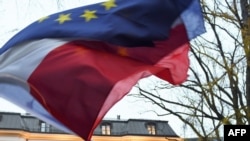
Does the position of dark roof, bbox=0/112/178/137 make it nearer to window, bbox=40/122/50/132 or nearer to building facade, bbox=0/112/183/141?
building facade, bbox=0/112/183/141

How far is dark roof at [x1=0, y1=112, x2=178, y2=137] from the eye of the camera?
3334 cm

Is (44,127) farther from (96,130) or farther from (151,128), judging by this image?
(151,128)

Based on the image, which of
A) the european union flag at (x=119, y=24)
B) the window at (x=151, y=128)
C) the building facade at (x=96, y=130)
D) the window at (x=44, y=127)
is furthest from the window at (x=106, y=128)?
the european union flag at (x=119, y=24)

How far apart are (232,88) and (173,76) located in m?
2.85

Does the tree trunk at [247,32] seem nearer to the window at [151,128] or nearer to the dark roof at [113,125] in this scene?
the dark roof at [113,125]

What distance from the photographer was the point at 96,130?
34.7 metres

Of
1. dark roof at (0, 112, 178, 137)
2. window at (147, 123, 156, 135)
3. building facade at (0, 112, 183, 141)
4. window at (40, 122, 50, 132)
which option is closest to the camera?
building facade at (0, 112, 183, 141)

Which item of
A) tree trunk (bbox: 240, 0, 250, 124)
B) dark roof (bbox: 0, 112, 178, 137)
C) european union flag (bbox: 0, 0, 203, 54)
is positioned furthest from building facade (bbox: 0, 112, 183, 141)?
european union flag (bbox: 0, 0, 203, 54)

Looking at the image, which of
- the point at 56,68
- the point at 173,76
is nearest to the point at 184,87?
the point at 173,76

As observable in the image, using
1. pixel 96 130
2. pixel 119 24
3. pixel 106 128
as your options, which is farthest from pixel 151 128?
pixel 119 24

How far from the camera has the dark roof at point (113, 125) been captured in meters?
33.3

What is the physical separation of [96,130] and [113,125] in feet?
6.91

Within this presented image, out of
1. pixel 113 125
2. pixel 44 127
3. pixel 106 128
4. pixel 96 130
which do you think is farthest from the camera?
pixel 113 125

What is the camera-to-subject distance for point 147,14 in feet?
13.5
